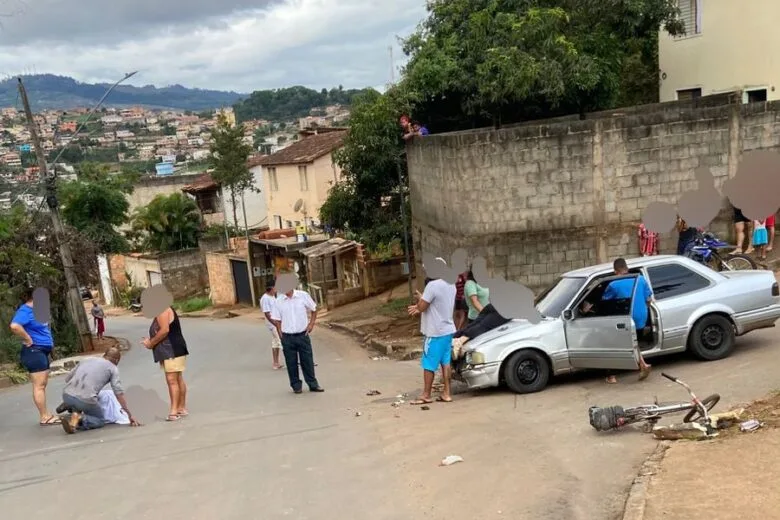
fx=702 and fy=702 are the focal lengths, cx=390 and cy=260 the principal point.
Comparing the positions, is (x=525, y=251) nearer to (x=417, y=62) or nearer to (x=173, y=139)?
(x=417, y=62)

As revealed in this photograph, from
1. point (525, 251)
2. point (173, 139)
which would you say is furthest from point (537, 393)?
point (173, 139)

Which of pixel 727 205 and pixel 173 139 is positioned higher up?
pixel 173 139

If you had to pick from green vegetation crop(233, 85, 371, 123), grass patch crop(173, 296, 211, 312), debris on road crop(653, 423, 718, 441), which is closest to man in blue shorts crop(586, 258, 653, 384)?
debris on road crop(653, 423, 718, 441)

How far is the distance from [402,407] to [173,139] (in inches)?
2388

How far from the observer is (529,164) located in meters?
14.2

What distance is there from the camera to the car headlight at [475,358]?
865 centimetres

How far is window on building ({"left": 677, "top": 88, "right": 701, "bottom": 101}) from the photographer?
68.5 feet

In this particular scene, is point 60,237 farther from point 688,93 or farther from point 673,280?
point 688,93

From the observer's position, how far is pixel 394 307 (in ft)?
69.5

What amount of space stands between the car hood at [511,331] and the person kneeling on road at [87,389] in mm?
4427

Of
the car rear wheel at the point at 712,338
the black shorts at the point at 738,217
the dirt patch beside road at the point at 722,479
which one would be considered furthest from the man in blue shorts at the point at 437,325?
the black shorts at the point at 738,217

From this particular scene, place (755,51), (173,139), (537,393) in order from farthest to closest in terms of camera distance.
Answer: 1. (173,139)
2. (755,51)
3. (537,393)

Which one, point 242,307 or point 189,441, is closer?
point 189,441

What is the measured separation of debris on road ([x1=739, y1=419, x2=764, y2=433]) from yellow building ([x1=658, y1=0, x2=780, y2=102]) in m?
14.9
